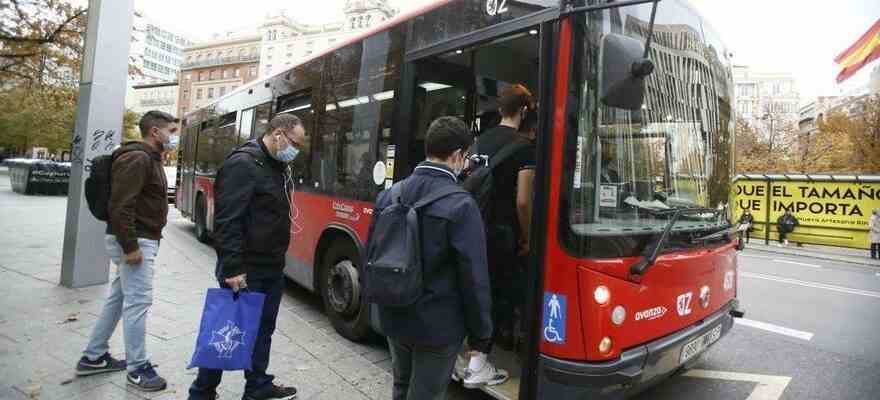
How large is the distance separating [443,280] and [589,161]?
1118 mm

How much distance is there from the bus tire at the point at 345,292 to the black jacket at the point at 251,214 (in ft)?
4.34

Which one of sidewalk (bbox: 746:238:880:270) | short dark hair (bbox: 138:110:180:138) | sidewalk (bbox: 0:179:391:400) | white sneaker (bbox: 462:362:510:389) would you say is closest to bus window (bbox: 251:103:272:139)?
sidewalk (bbox: 0:179:391:400)

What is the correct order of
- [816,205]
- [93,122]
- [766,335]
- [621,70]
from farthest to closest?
[816,205], [93,122], [766,335], [621,70]

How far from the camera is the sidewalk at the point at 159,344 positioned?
3.36 m

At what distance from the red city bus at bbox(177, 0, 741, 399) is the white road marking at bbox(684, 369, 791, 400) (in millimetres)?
711

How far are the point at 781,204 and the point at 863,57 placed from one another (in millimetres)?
17090

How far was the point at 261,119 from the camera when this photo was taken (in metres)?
6.65

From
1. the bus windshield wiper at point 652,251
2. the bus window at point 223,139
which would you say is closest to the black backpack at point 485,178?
the bus windshield wiper at point 652,251

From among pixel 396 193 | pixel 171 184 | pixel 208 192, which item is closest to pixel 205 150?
pixel 208 192

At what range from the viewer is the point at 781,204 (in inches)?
729

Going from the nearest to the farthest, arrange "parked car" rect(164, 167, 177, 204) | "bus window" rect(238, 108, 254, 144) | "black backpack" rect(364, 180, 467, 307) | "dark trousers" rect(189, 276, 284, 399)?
"black backpack" rect(364, 180, 467, 307)
"dark trousers" rect(189, 276, 284, 399)
"bus window" rect(238, 108, 254, 144)
"parked car" rect(164, 167, 177, 204)

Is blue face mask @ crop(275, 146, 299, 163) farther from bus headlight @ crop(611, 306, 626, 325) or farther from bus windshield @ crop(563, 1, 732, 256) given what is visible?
bus headlight @ crop(611, 306, 626, 325)

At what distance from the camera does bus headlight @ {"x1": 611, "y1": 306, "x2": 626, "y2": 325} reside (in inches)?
104

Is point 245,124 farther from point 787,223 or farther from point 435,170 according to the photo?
point 787,223
